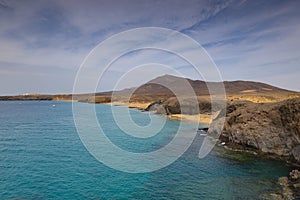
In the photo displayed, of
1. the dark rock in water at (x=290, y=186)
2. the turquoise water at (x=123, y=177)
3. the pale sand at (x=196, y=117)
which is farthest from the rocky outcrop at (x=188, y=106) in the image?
the dark rock in water at (x=290, y=186)

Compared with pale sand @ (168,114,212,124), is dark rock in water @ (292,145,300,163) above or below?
below

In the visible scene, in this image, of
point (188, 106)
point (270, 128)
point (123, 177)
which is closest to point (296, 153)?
point (270, 128)

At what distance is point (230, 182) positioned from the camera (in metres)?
23.6

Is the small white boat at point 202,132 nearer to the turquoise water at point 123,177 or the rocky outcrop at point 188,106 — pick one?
the turquoise water at point 123,177

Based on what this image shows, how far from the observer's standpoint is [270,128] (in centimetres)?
3400

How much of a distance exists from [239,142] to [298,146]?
9098 mm

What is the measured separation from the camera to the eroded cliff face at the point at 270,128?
3083 centimetres

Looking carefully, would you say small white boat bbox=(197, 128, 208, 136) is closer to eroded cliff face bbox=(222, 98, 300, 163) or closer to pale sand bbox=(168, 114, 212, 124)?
eroded cliff face bbox=(222, 98, 300, 163)

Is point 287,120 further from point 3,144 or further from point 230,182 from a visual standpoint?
point 3,144

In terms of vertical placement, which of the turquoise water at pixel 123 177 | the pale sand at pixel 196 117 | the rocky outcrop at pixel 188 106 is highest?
the rocky outcrop at pixel 188 106

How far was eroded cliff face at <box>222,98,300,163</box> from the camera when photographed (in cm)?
3083

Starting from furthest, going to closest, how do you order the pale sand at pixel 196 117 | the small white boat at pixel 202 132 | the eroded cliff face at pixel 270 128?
1. the pale sand at pixel 196 117
2. the small white boat at pixel 202 132
3. the eroded cliff face at pixel 270 128

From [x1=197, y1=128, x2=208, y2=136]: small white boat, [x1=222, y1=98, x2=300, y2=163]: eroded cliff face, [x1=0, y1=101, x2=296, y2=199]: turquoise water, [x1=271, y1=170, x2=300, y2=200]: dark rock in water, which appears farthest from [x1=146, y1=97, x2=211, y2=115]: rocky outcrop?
[x1=271, y1=170, x2=300, y2=200]: dark rock in water

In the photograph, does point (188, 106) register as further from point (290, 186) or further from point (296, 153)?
point (290, 186)
